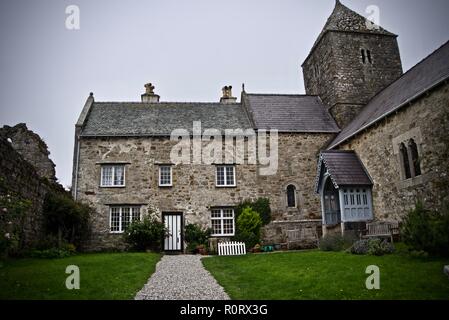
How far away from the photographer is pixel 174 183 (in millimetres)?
19938

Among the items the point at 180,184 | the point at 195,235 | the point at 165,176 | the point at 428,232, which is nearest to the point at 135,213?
the point at 165,176

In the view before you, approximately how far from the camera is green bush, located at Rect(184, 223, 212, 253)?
18.6m

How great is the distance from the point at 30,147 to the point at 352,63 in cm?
2201

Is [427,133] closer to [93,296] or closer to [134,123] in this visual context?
[93,296]

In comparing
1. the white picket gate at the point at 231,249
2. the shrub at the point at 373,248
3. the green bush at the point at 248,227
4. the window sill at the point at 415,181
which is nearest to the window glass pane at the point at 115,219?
the white picket gate at the point at 231,249

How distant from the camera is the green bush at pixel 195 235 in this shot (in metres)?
18.6

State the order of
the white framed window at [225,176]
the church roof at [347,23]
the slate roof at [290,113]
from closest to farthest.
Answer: the white framed window at [225,176]
the slate roof at [290,113]
the church roof at [347,23]

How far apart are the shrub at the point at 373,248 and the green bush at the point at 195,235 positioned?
28.7ft

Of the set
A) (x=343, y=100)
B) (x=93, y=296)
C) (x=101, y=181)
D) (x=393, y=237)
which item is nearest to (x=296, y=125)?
(x=343, y=100)

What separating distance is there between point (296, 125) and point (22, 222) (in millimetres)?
15812

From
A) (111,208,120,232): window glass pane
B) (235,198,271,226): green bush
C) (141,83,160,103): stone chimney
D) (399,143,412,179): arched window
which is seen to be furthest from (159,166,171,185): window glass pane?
(399,143,412,179): arched window

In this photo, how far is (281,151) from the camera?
20.8 metres

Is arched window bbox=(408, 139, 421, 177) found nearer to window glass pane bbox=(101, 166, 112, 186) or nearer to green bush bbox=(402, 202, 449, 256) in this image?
green bush bbox=(402, 202, 449, 256)

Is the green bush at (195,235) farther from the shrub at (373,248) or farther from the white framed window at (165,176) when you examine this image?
the shrub at (373,248)
